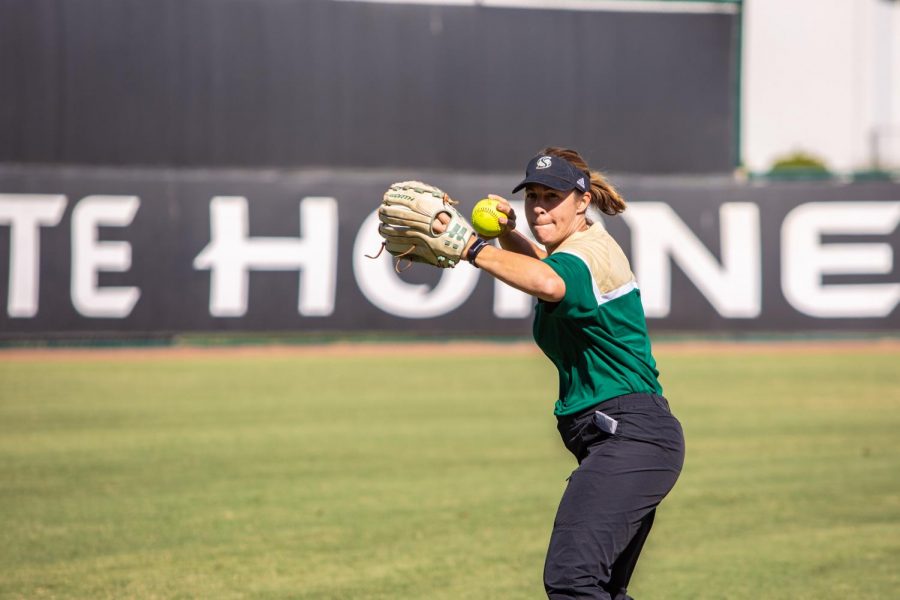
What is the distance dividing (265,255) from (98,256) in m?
2.39

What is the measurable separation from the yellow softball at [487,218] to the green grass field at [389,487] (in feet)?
7.76

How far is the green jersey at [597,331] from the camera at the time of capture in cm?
438

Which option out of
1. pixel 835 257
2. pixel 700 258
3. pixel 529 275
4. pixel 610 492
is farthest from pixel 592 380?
pixel 835 257

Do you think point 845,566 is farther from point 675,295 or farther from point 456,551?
point 675,295

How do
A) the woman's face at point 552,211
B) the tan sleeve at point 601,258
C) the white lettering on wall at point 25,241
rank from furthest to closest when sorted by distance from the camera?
1. the white lettering on wall at point 25,241
2. the woman's face at point 552,211
3. the tan sleeve at point 601,258

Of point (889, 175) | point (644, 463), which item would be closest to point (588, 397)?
point (644, 463)

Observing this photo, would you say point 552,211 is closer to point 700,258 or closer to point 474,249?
point 474,249

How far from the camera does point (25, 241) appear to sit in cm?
1655

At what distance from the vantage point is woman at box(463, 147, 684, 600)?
14.1 feet

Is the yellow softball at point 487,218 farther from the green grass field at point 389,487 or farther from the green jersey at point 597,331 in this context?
the green grass field at point 389,487

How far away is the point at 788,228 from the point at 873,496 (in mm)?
10636

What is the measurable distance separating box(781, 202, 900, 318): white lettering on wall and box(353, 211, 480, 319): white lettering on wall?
514cm

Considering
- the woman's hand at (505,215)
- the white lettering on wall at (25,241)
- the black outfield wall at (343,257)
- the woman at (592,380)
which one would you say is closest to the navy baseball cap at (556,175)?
the woman at (592,380)

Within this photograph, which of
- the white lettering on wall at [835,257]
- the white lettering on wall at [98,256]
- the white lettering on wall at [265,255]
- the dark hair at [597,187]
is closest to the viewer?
the dark hair at [597,187]
